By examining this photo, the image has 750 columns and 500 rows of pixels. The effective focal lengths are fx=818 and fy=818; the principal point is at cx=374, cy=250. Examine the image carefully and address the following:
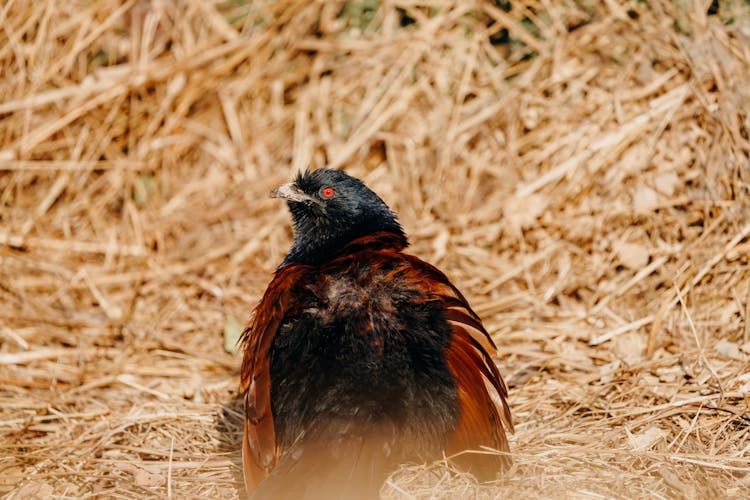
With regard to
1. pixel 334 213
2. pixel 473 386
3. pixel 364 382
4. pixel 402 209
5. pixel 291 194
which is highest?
pixel 291 194

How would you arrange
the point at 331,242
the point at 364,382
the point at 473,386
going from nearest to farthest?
the point at 364,382, the point at 473,386, the point at 331,242

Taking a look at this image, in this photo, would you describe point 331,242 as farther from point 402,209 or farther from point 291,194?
point 402,209

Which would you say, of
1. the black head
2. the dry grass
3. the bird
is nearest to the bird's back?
the bird

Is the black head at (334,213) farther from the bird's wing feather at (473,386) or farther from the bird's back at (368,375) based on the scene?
the bird's wing feather at (473,386)

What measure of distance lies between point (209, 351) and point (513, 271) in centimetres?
196

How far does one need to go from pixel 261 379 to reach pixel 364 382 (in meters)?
0.42

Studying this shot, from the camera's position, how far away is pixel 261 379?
315cm

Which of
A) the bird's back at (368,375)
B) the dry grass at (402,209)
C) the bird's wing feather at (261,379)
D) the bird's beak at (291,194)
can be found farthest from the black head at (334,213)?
the dry grass at (402,209)

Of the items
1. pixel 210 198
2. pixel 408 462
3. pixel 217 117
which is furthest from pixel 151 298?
pixel 408 462

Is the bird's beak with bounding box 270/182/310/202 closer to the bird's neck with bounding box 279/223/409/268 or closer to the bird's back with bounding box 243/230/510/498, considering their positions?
the bird's neck with bounding box 279/223/409/268

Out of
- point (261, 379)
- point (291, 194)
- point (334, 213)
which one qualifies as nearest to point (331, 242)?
point (334, 213)

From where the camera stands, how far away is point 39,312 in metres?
5.31

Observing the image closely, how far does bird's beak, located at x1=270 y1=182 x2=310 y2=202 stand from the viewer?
405 centimetres

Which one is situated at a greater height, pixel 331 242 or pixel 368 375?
pixel 331 242
